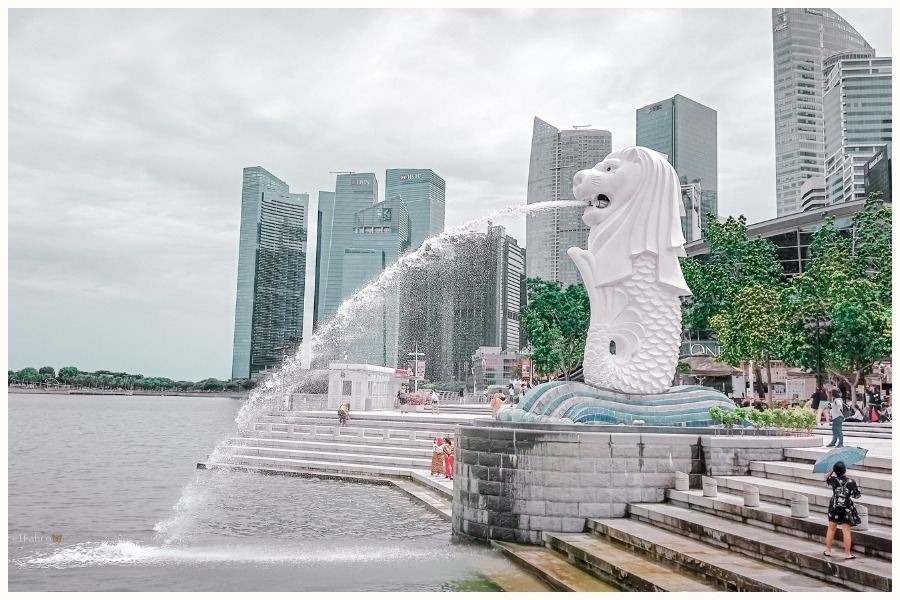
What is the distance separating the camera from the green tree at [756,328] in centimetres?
2975

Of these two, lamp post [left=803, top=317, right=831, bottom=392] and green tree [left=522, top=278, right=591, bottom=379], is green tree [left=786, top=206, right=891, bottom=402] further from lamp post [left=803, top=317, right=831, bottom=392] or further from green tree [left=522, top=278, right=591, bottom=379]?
green tree [left=522, top=278, right=591, bottom=379]

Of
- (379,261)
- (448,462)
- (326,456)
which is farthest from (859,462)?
(379,261)

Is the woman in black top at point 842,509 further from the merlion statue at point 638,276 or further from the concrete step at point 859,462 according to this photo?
the merlion statue at point 638,276

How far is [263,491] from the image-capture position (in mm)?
19375

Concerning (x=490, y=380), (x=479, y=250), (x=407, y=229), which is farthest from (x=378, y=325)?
(x=407, y=229)

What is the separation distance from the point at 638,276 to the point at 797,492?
225 inches

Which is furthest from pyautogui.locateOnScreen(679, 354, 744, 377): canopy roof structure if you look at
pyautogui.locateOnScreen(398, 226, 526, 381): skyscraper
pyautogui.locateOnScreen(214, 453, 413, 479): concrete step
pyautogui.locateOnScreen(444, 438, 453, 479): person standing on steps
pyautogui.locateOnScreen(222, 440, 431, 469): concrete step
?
pyautogui.locateOnScreen(398, 226, 526, 381): skyscraper

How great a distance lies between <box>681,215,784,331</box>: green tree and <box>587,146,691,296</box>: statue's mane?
25034 millimetres

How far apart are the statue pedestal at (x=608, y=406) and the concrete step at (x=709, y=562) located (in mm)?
2572

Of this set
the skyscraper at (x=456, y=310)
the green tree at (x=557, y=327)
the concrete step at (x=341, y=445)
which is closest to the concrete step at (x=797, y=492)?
the concrete step at (x=341, y=445)

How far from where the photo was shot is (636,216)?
14.6m

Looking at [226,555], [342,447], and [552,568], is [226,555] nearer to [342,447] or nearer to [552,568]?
[552,568]

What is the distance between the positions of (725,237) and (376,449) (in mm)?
25756

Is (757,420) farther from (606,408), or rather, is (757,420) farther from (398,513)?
(398,513)
